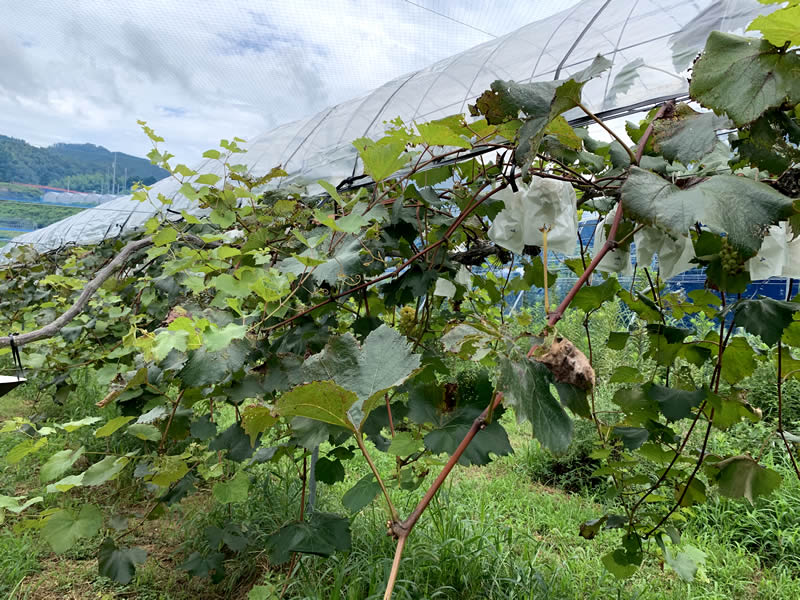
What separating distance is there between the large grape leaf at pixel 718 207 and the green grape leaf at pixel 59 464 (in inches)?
35.6

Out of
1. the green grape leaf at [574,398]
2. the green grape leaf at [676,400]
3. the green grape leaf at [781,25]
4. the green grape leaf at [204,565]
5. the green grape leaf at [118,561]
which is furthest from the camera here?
the green grape leaf at [204,565]

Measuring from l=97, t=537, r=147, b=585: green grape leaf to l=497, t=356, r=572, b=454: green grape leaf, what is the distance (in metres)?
1.23

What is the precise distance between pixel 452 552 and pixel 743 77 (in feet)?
4.75

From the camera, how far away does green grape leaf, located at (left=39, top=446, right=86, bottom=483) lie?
833mm

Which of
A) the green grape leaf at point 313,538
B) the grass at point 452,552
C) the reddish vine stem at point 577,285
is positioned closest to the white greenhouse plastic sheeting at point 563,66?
the reddish vine stem at point 577,285

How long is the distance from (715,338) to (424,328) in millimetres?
525

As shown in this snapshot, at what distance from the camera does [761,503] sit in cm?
198

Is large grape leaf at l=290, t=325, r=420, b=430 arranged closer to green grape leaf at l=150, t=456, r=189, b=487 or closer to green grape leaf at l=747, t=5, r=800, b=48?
green grape leaf at l=747, t=5, r=800, b=48

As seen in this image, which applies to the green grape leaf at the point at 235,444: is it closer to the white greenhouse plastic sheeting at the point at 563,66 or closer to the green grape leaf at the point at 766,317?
the white greenhouse plastic sheeting at the point at 563,66

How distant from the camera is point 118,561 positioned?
1.21 meters

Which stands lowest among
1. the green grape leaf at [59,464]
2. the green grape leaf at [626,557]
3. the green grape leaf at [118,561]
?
the green grape leaf at [118,561]

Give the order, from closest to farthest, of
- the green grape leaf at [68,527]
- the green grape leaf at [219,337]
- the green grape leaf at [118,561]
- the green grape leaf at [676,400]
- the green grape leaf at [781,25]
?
the green grape leaf at [781,25] < the green grape leaf at [219,337] < the green grape leaf at [676,400] < the green grape leaf at [68,527] < the green grape leaf at [118,561]

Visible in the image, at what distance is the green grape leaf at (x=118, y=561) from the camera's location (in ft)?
3.91

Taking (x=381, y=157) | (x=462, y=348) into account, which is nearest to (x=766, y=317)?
(x=462, y=348)
